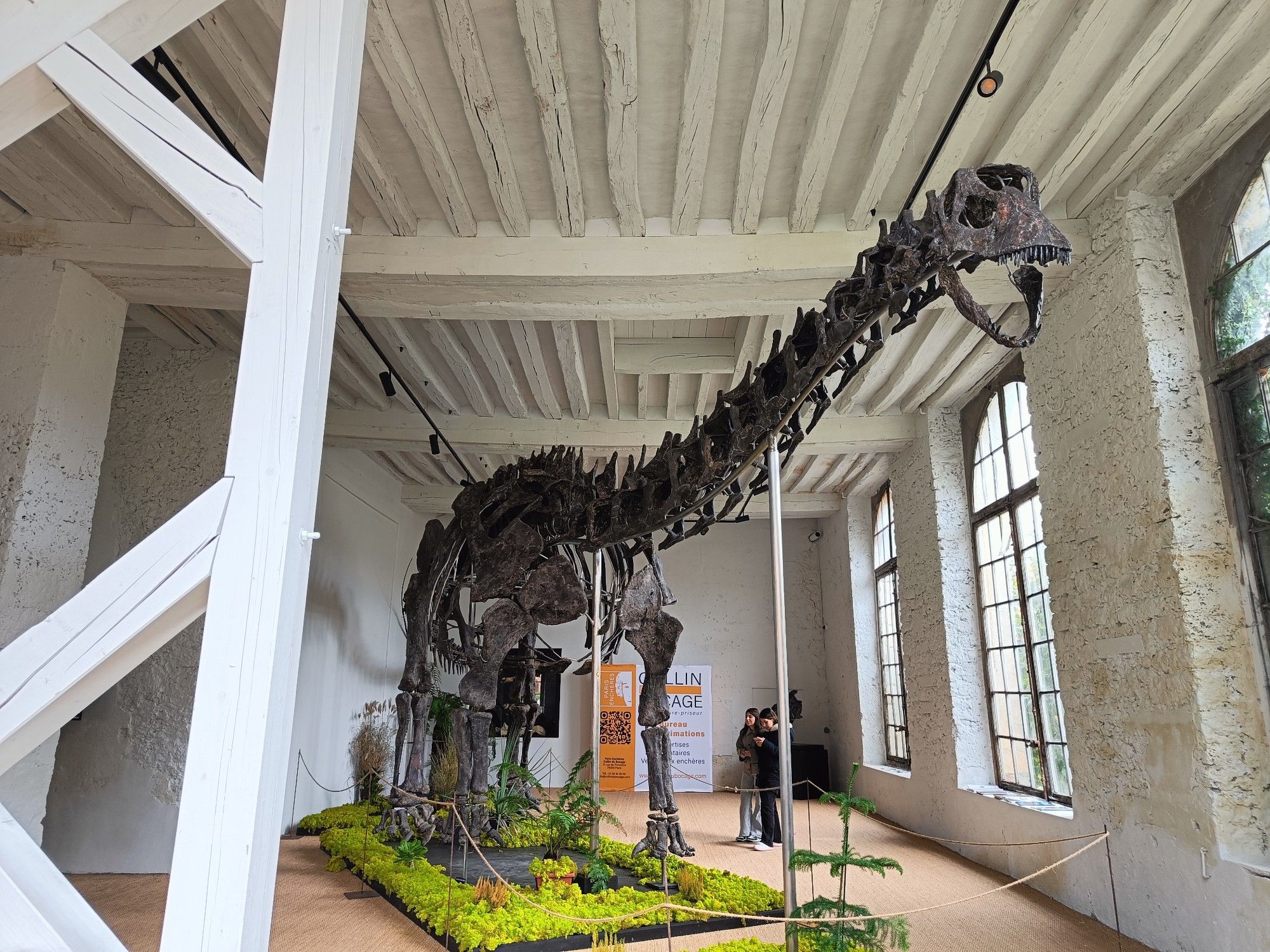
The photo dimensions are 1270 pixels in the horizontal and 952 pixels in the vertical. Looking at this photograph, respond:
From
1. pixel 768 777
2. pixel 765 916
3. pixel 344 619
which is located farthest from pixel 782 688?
pixel 344 619

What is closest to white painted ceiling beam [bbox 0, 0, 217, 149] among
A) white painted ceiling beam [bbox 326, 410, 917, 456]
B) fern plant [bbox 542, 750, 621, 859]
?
fern plant [bbox 542, 750, 621, 859]

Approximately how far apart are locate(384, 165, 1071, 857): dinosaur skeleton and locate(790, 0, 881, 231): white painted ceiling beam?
0.63 m

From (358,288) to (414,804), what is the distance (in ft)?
13.6

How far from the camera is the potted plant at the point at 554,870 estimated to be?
545 cm

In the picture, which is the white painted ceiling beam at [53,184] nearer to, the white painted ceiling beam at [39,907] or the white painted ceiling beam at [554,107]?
the white painted ceiling beam at [554,107]

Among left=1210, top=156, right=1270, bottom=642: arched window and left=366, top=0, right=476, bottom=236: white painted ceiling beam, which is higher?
left=366, top=0, right=476, bottom=236: white painted ceiling beam

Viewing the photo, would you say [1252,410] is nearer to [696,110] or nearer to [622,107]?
[696,110]

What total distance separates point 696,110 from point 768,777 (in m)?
6.60

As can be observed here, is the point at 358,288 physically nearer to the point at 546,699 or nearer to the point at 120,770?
the point at 120,770

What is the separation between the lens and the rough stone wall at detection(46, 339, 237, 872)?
680cm

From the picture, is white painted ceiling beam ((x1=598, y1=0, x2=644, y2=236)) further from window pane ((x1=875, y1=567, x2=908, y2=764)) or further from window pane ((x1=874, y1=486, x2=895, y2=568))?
window pane ((x1=875, y1=567, x2=908, y2=764))

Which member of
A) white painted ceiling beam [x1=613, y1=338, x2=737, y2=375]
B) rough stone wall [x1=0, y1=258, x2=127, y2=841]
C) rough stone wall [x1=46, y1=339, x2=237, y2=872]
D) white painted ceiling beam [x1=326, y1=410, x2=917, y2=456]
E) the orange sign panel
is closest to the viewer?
rough stone wall [x1=0, y1=258, x2=127, y2=841]

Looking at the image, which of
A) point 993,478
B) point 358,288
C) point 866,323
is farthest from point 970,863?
point 358,288

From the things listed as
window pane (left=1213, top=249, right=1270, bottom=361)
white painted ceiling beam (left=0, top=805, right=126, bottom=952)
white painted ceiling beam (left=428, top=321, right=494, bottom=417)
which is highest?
white painted ceiling beam (left=428, top=321, right=494, bottom=417)
